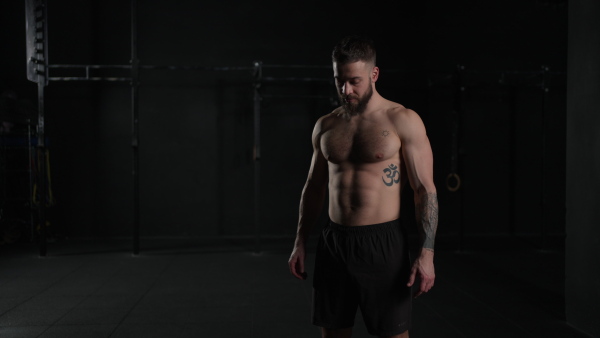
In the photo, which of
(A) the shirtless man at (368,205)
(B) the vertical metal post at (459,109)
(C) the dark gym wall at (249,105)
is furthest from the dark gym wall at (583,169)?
(C) the dark gym wall at (249,105)

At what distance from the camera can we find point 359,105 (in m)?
2.02

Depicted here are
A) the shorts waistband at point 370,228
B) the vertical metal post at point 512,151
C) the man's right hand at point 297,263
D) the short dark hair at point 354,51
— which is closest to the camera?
the short dark hair at point 354,51

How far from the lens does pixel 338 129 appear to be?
2084mm

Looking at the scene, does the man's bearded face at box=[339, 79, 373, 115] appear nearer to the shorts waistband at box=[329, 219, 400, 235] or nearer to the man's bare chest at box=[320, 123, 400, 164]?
the man's bare chest at box=[320, 123, 400, 164]

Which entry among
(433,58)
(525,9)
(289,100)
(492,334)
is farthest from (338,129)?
(525,9)

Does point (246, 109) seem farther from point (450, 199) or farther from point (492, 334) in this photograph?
point (492, 334)

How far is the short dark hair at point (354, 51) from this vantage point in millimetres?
1900

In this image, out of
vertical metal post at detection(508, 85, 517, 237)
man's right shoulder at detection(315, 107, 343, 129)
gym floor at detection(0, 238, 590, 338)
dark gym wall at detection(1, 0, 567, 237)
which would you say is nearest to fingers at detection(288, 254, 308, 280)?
man's right shoulder at detection(315, 107, 343, 129)

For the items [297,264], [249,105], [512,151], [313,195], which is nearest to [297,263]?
[297,264]

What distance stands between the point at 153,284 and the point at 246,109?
107 inches

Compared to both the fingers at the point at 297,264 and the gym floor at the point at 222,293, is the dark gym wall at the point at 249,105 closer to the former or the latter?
the gym floor at the point at 222,293

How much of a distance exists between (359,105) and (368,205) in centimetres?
36

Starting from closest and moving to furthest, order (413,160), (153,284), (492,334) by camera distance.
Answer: (413,160) → (492,334) → (153,284)

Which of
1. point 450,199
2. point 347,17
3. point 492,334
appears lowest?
point 492,334
